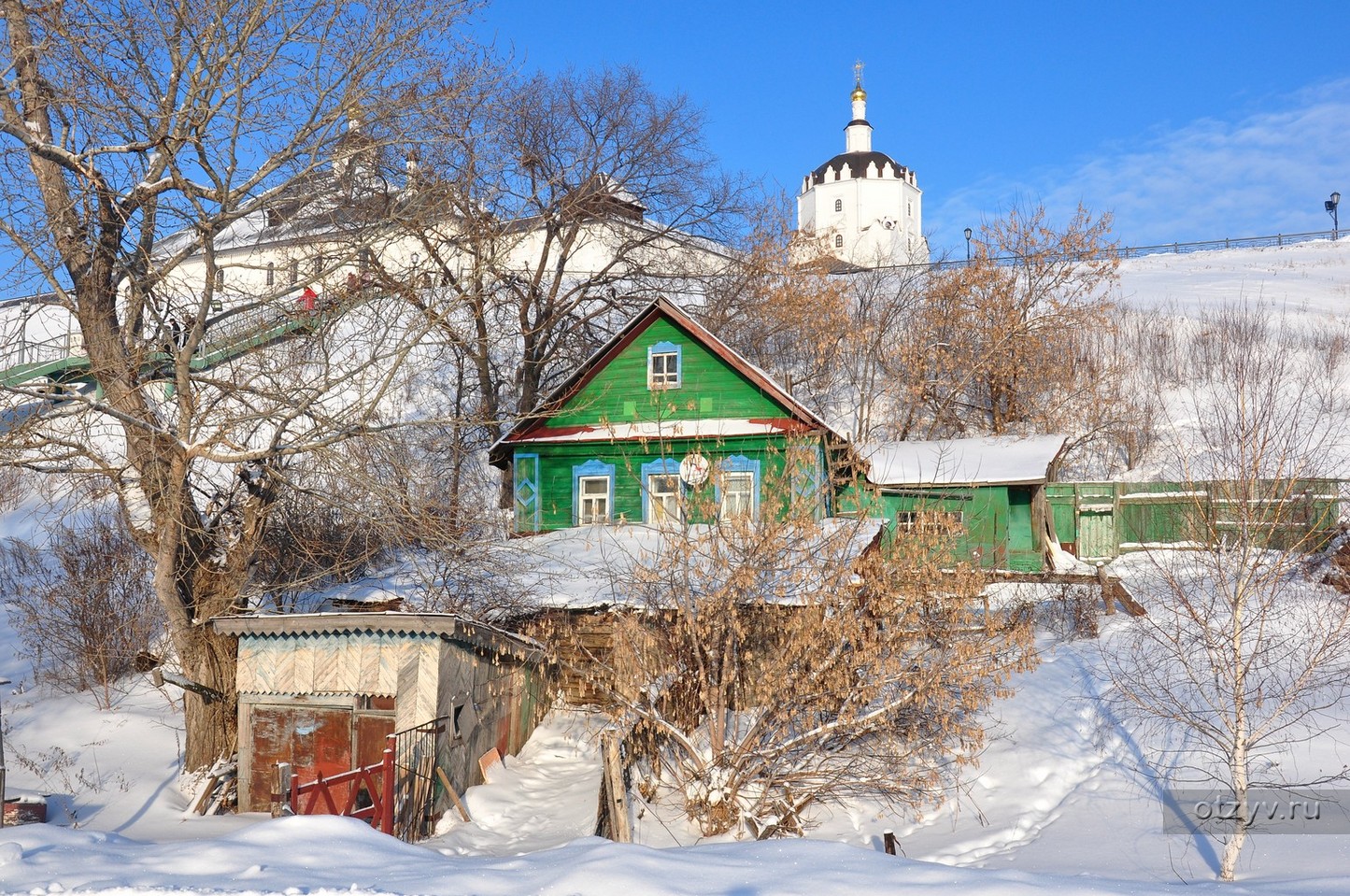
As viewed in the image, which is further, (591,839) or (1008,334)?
(1008,334)

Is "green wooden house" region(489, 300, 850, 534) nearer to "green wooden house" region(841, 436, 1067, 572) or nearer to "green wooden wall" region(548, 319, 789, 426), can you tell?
"green wooden wall" region(548, 319, 789, 426)

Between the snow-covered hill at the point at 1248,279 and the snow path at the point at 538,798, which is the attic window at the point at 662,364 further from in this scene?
the snow-covered hill at the point at 1248,279

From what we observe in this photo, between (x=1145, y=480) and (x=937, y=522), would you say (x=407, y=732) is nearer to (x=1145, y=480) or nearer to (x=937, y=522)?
(x=937, y=522)

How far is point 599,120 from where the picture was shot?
27328 millimetres

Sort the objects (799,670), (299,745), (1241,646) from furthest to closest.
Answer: (299,745) < (799,670) < (1241,646)

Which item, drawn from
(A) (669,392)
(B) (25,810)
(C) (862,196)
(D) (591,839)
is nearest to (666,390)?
(A) (669,392)

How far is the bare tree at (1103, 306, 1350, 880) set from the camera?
1039 centimetres

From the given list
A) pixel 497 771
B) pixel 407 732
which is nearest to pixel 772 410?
pixel 497 771

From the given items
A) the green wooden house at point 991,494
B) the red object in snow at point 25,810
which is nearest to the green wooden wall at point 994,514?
the green wooden house at point 991,494

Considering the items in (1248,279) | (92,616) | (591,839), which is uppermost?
(1248,279)

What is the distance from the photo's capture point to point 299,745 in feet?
42.1

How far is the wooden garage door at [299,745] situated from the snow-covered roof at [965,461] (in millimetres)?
12852

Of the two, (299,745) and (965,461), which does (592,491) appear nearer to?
(965,461)

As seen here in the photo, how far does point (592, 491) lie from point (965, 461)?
8.82 m
